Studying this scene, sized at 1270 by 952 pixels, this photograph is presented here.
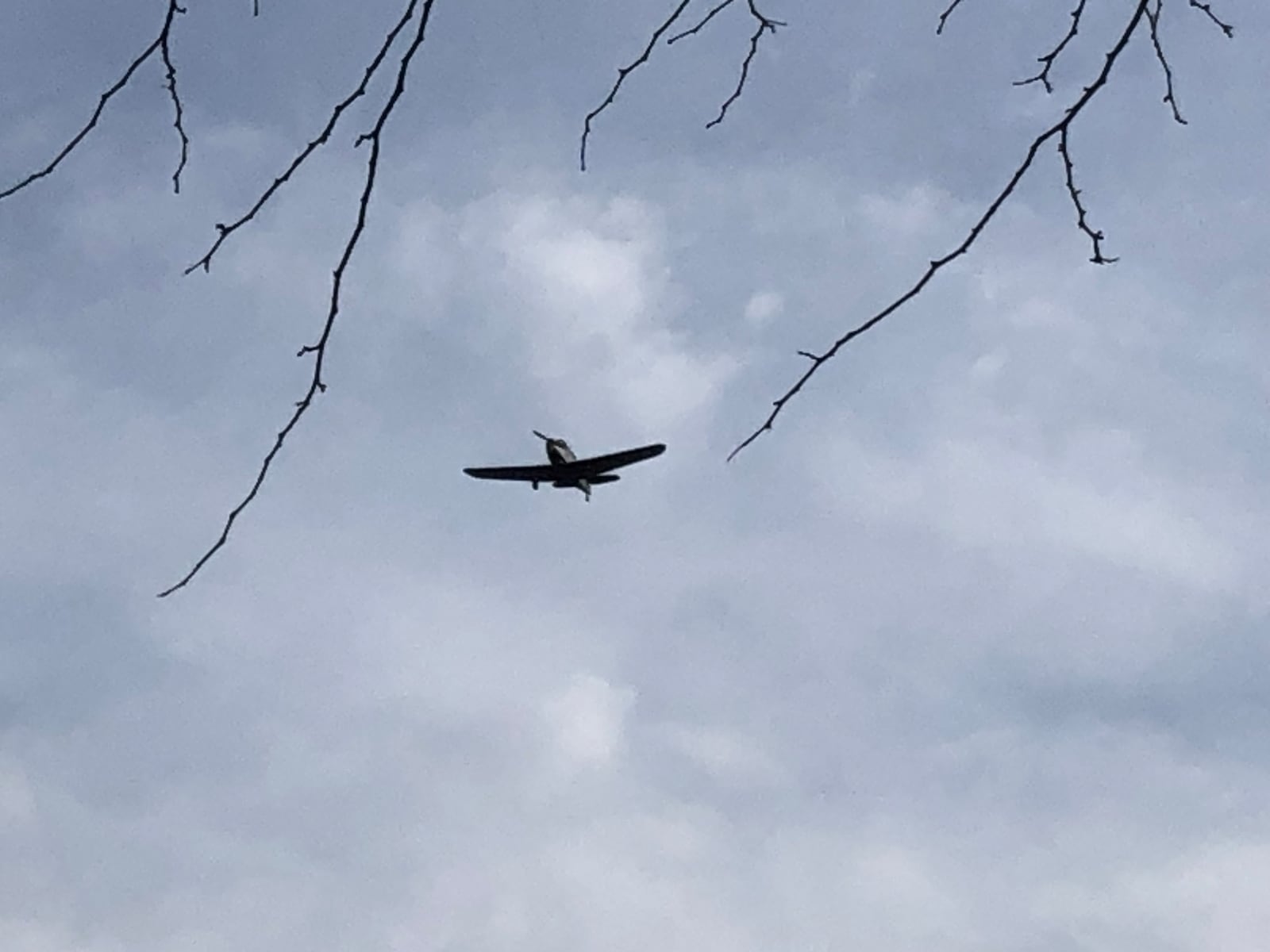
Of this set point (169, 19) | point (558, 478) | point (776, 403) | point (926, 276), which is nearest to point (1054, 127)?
point (926, 276)

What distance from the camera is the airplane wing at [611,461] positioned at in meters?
39.5

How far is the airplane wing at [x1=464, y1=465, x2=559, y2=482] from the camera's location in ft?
142

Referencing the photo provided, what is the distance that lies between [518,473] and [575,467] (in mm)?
4810

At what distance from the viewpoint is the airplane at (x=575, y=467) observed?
1559 inches

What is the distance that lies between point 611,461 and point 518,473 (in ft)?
20.9

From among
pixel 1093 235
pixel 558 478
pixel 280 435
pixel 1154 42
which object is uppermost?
pixel 558 478

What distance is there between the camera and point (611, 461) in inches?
1565

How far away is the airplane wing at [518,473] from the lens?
43.3 metres

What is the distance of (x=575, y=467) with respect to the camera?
40969 millimetres

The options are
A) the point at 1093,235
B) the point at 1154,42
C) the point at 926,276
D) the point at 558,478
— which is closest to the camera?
the point at 926,276

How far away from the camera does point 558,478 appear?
4178 cm

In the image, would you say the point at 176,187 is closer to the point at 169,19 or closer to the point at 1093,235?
the point at 169,19

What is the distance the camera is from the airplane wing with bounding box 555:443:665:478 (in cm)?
3947

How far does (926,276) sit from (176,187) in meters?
1.47
